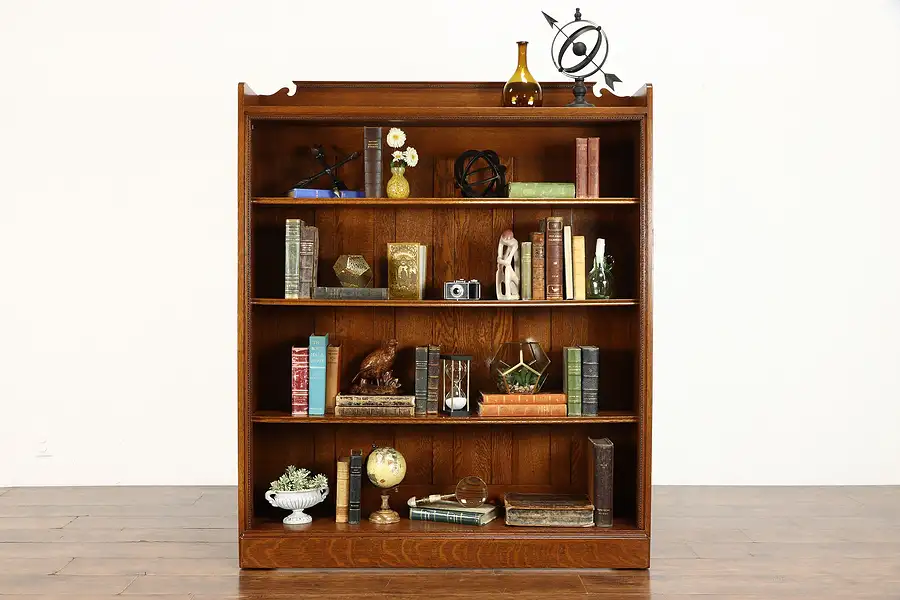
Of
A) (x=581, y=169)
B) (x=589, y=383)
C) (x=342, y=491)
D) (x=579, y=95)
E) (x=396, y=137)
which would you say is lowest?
(x=342, y=491)

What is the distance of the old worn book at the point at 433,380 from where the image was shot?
393cm

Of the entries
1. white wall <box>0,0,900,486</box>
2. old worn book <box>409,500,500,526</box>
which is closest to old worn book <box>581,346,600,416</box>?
old worn book <box>409,500,500,526</box>

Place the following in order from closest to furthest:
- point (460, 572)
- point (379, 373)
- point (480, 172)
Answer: point (460, 572) < point (379, 373) < point (480, 172)

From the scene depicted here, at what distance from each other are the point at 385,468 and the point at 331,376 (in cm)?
45

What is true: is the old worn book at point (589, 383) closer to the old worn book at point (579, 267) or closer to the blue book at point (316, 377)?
the old worn book at point (579, 267)

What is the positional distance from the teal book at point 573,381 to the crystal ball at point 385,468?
352 mm

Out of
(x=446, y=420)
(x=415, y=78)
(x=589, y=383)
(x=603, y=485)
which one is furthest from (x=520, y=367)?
(x=415, y=78)

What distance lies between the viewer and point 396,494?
165 inches

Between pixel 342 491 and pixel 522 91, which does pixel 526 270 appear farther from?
pixel 342 491

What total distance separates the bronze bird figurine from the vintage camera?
339mm

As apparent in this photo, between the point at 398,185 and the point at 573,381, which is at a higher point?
the point at 398,185

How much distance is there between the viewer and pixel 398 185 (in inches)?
155

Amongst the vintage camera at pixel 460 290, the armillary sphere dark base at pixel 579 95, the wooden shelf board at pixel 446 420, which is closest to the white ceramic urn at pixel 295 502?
the wooden shelf board at pixel 446 420
